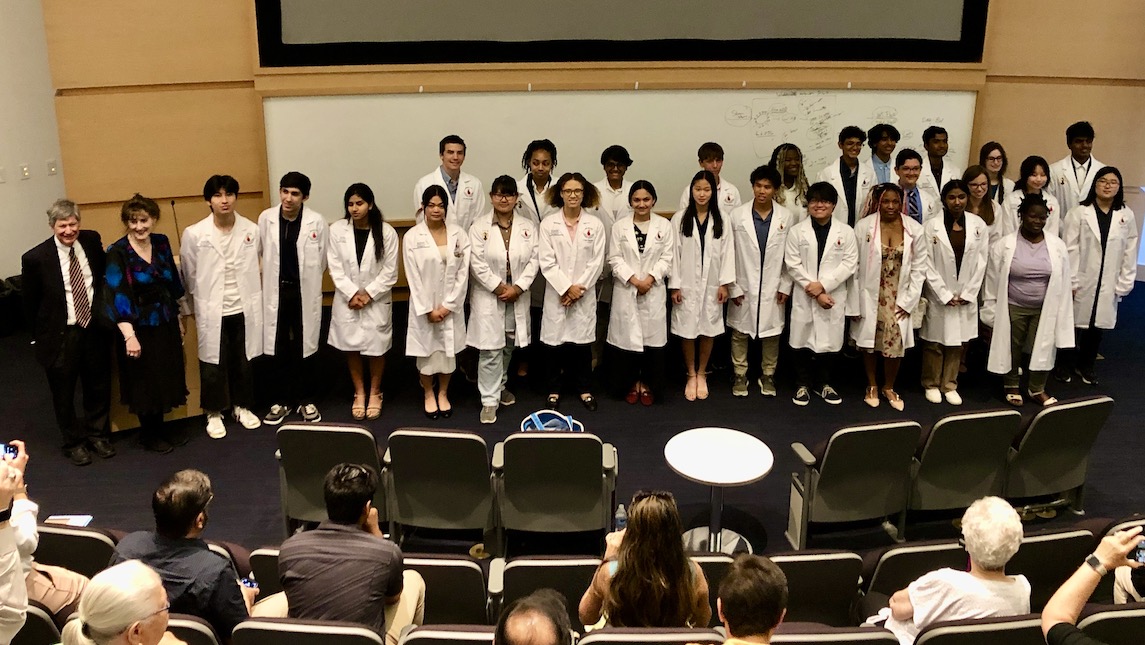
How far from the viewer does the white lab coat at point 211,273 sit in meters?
5.36

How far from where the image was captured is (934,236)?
19.3ft

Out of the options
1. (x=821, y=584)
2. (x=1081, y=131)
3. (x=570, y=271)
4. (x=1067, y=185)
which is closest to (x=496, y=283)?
(x=570, y=271)

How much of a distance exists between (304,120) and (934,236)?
429cm

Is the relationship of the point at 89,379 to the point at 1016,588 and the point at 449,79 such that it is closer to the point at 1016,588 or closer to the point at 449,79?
the point at 449,79

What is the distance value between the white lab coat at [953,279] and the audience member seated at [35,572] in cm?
478

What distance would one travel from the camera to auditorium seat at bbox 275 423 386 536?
13.4 feet

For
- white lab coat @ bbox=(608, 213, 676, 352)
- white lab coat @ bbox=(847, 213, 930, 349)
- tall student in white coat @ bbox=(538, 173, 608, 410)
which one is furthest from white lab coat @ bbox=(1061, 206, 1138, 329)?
tall student in white coat @ bbox=(538, 173, 608, 410)

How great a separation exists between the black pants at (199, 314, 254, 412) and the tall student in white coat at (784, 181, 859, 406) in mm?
3275

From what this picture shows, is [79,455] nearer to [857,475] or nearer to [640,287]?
[640,287]

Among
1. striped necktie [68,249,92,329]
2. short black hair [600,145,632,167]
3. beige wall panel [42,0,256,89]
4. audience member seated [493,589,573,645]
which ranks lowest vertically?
audience member seated [493,589,573,645]

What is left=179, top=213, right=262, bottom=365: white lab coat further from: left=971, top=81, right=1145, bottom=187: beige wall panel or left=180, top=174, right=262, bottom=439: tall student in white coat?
left=971, top=81, right=1145, bottom=187: beige wall panel

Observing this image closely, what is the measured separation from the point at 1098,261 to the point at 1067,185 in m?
0.73

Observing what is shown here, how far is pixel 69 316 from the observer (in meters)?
4.95

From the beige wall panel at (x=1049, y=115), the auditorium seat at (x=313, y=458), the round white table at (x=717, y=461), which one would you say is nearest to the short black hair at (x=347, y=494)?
the auditorium seat at (x=313, y=458)
